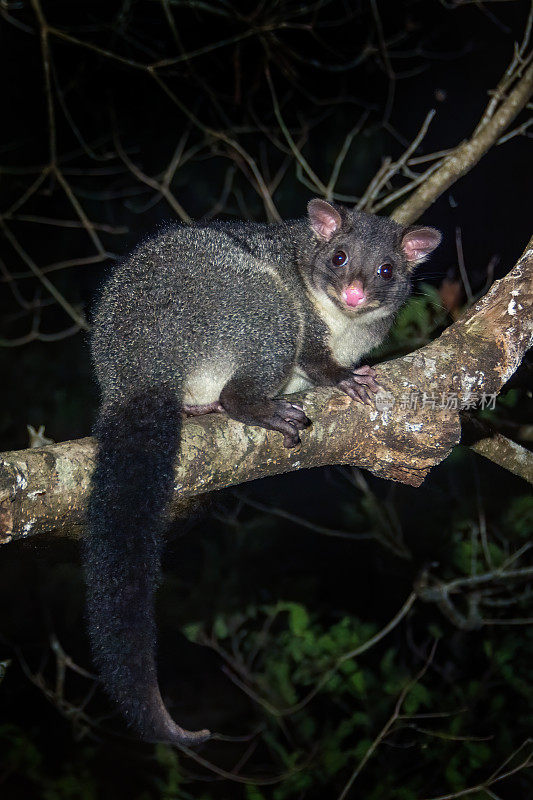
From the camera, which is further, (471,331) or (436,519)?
(436,519)

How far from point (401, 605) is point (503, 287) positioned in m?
2.21

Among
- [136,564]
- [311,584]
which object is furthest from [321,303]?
[311,584]

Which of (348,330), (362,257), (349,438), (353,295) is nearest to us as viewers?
(349,438)

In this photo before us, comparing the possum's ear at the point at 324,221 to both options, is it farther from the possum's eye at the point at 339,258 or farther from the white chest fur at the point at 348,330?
the white chest fur at the point at 348,330

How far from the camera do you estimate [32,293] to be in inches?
183

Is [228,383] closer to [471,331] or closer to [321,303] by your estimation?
[321,303]

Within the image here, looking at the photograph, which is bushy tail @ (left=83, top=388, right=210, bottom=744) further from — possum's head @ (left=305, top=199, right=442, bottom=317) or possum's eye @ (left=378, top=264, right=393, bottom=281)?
possum's eye @ (left=378, top=264, right=393, bottom=281)

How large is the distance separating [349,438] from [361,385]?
0.22 m

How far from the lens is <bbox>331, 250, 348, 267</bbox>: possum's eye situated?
9.29 ft

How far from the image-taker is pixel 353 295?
271 centimetres

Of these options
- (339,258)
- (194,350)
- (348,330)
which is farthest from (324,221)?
(194,350)

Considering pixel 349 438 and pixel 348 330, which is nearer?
pixel 349 438

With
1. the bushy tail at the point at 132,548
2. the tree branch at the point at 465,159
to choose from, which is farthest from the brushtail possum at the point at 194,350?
the tree branch at the point at 465,159

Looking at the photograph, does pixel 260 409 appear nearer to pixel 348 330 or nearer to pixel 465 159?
pixel 348 330
